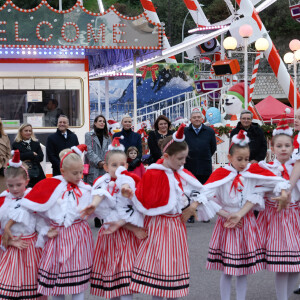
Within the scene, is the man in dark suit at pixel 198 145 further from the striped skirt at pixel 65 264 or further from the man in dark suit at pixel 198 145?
the striped skirt at pixel 65 264

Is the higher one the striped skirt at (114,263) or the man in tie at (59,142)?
the man in tie at (59,142)

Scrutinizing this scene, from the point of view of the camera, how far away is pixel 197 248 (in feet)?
26.2

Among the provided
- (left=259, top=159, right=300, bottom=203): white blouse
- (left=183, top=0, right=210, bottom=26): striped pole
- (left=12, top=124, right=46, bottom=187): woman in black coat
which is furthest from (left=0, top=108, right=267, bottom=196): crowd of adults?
(left=183, top=0, right=210, bottom=26): striped pole

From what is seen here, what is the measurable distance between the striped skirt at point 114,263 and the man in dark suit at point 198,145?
15.5 feet

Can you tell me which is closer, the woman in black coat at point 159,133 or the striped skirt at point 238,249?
the striped skirt at point 238,249

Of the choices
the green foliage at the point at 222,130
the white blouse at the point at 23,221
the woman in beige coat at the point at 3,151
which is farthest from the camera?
the green foliage at the point at 222,130

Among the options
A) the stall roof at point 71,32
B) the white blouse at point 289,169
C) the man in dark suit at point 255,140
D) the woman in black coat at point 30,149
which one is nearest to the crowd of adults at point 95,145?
the woman in black coat at point 30,149

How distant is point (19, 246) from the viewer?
15.4 ft

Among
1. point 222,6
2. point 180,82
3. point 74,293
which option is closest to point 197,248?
point 74,293

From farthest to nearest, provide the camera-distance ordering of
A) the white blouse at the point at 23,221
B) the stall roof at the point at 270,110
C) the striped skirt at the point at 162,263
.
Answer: the stall roof at the point at 270,110 → the white blouse at the point at 23,221 → the striped skirt at the point at 162,263

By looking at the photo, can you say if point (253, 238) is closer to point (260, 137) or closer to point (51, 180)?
point (51, 180)

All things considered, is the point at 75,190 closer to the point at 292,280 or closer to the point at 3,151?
A: the point at 292,280

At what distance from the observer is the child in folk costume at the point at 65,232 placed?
4648 mm

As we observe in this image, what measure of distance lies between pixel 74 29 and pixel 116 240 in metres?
8.81
